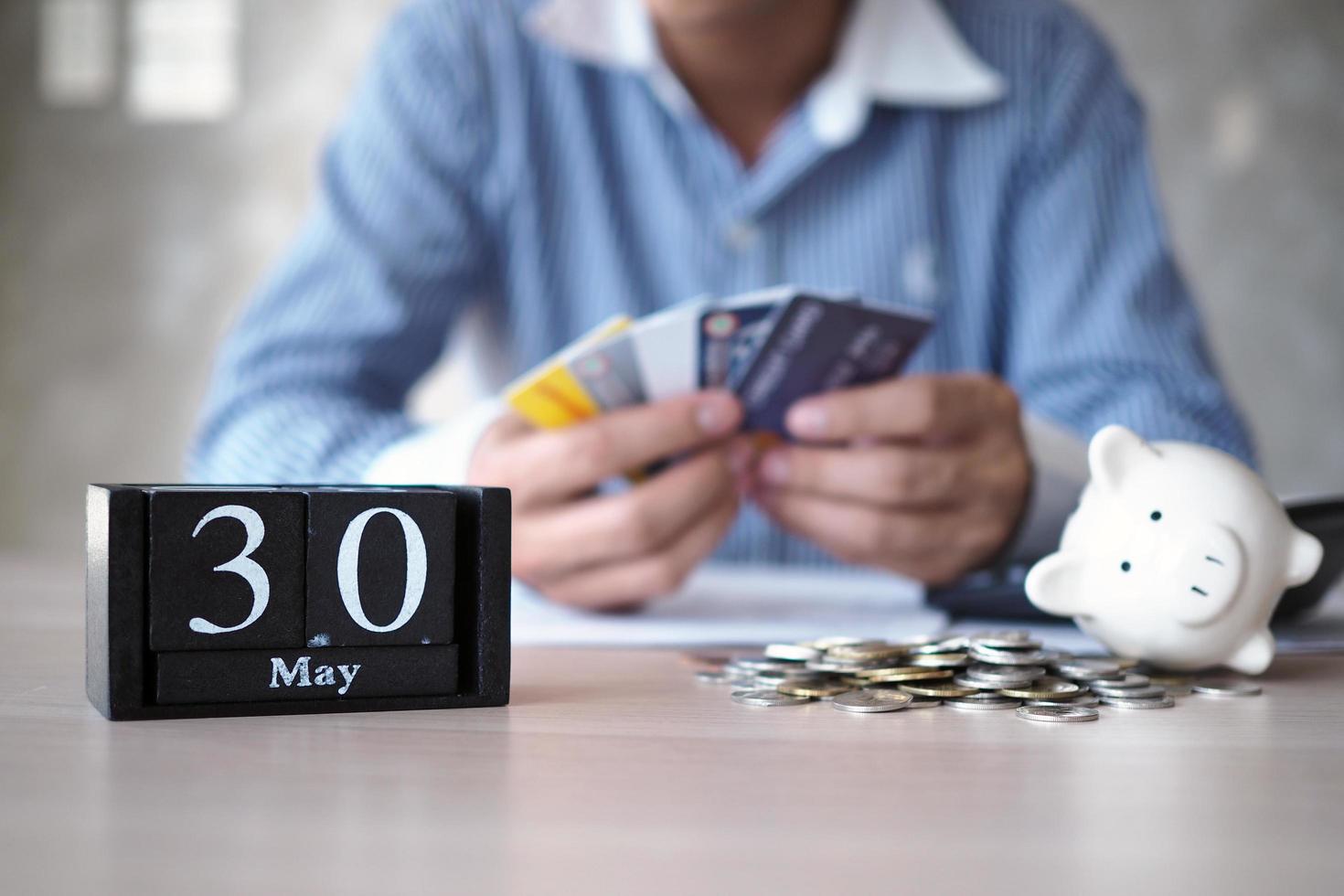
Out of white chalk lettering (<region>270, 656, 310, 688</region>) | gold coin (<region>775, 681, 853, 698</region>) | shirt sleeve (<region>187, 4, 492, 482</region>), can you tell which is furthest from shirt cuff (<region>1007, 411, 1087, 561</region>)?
white chalk lettering (<region>270, 656, 310, 688</region>)

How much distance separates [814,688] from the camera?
0.65 metres

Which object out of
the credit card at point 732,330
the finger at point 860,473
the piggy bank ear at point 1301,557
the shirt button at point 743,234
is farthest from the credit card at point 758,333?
the shirt button at point 743,234

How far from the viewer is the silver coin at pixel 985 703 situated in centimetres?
63

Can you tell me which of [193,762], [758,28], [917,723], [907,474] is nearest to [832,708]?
[917,723]

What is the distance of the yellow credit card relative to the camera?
883 mm

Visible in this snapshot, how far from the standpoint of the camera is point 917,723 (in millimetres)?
589

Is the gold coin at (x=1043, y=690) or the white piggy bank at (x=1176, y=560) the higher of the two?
the white piggy bank at (x=1176, y=560)

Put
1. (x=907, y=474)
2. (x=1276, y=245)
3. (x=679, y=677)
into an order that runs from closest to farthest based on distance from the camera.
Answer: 1. (x=679, y=677)
2. (x=907, y=474)
3. (x=1276, y=245)

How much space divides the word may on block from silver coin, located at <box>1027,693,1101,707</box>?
0.90 feet

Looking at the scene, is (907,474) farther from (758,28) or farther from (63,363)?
(63,363)

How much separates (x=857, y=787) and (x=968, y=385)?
0.72 metres

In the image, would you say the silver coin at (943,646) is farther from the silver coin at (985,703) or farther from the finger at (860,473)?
the finger at (860,473)

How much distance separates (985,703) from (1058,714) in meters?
0.04

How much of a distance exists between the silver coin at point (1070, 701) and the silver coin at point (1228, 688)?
78 mm
